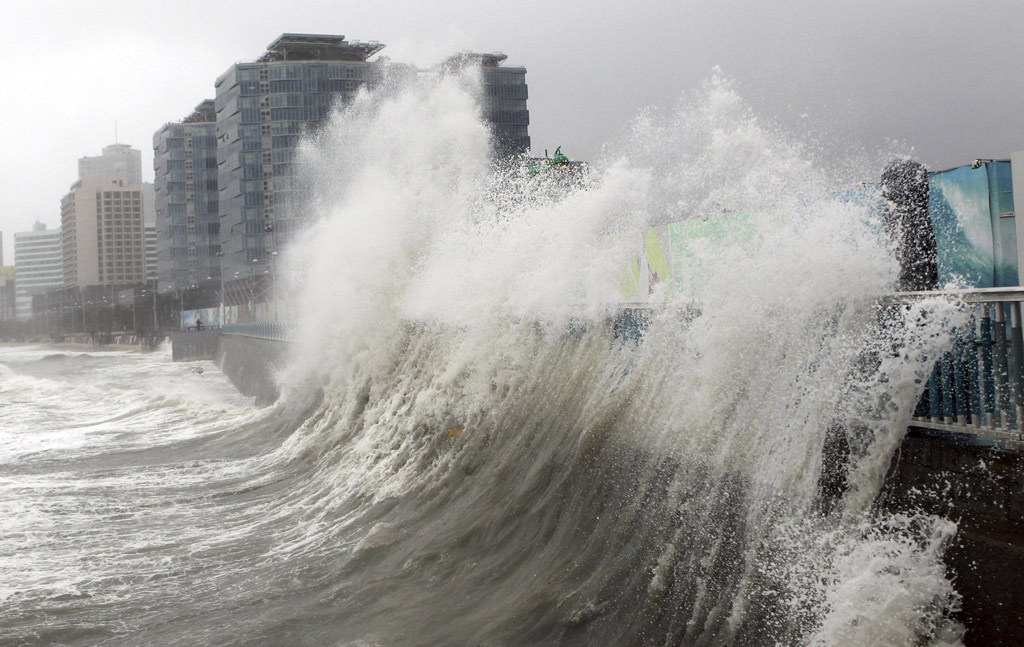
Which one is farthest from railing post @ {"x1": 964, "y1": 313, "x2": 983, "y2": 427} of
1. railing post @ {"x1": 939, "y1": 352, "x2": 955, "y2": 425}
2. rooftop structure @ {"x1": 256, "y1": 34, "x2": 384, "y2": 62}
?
rooftop structure @ {"x1": 256, "y1": 34, "x2": 384, "y2": 62}

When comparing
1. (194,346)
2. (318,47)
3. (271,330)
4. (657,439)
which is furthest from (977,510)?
(318,47)

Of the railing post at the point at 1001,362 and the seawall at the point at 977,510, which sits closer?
the seawall at the point at 977,510

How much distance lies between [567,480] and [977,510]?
394 centimetres

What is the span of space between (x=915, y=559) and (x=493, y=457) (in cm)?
533

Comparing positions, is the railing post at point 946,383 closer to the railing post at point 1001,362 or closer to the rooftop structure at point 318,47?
the railing post at point 1001,362

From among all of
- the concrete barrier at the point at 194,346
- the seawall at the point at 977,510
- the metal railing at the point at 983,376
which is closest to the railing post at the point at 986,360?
the metal railing at the point at 983,376

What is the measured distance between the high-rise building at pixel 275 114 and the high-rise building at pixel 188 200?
62.6 ft

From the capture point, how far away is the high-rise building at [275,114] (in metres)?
97.9

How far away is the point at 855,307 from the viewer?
19.2ft

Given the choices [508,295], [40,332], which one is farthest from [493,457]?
[40,332]

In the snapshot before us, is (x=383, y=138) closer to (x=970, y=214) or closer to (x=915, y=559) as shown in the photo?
(x=970, y=214)

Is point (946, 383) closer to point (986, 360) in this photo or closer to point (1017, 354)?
point (986, 360)

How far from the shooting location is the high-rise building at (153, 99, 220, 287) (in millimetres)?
126062

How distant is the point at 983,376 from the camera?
5062mm
